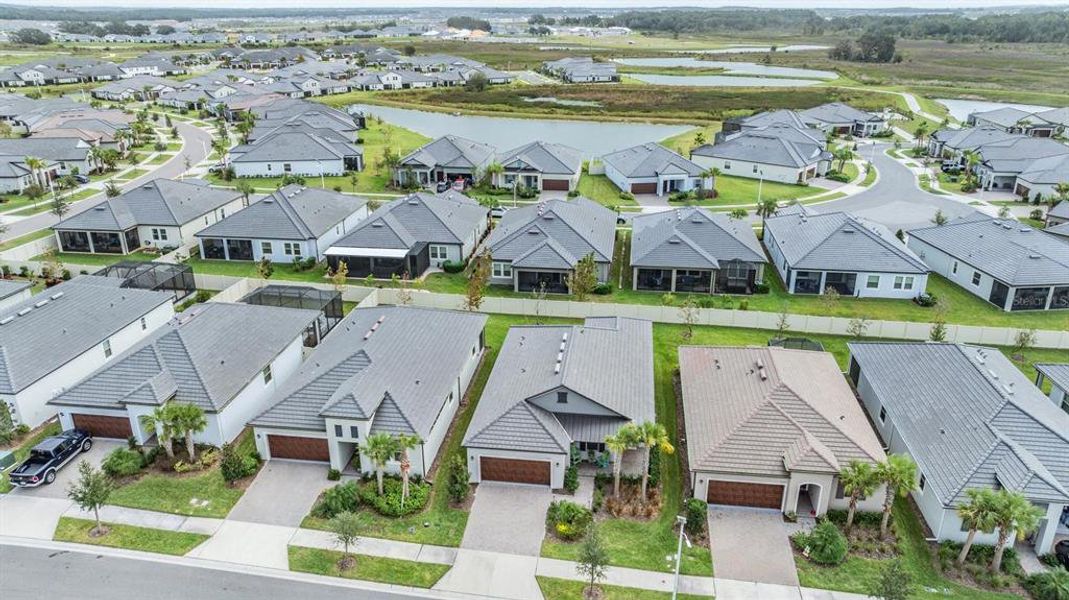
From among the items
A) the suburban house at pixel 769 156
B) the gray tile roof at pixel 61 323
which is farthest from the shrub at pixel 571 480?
the suburban house at pixel 769 156

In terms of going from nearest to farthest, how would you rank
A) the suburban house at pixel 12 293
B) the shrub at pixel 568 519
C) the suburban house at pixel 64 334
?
the shrub at pixel 568 519
the suburban house at pixel 64 334
the suburban house at pixel 12 293

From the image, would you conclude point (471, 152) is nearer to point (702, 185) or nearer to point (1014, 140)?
point (702, 185)

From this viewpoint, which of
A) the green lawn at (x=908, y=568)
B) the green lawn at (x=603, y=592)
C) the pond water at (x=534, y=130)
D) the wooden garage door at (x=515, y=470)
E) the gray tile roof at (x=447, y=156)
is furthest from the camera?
the pond water at (x=534, y=130)

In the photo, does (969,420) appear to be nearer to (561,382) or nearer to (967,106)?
(561,382)

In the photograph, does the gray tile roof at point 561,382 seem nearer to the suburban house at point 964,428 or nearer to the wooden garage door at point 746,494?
the wooden garage door at point 746,494

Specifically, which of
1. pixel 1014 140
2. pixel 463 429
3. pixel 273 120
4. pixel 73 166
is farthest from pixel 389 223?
pixel 1014 140

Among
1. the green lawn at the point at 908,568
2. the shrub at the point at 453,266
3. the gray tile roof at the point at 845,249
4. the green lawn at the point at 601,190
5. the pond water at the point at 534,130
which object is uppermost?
the pond water at the point at 534,130
